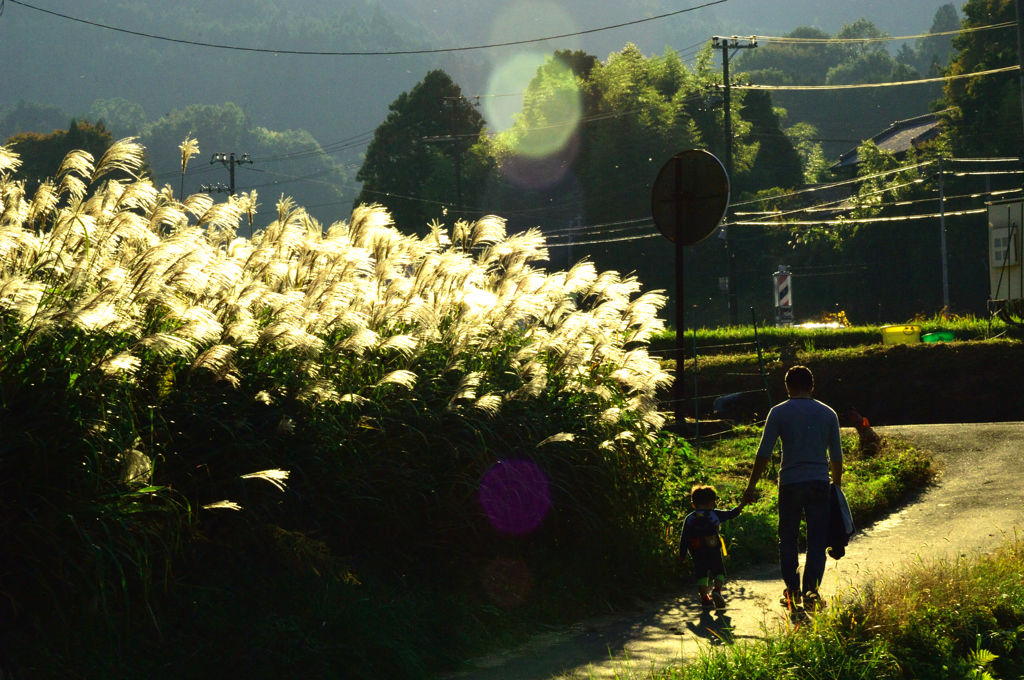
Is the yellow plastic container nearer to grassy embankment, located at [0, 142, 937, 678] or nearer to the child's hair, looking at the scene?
A: grassy embankment, located at [0, 142, 937, 678]

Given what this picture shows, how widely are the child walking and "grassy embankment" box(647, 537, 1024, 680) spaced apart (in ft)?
3.89

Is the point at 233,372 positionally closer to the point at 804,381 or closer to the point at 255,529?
the point at 255,529

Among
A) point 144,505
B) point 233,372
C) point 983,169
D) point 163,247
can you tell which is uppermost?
point 983,169

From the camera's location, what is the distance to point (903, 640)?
502 cm

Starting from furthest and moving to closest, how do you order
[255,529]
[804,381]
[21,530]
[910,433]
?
1. [910,433]
2. [804,381]
3. [255,529]
4. [21,530]

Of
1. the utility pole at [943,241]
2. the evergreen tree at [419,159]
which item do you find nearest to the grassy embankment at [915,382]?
the utility pole at [943,241]

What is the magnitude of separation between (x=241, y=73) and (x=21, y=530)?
18573 centimetres

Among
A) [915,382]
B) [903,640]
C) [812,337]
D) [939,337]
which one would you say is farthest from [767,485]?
[812,337]

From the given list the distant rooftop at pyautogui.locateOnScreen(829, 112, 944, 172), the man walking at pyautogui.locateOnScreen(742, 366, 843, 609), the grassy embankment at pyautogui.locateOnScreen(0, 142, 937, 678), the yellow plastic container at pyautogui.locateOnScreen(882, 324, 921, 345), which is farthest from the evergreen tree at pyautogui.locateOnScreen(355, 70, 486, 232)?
the man walking at pyautogui.locateOnScreen(742, 366, 843, 609)

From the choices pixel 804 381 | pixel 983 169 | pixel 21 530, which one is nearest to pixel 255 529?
pixel 21 530

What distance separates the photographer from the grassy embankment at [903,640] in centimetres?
465

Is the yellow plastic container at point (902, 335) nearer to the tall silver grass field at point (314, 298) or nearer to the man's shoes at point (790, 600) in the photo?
the tall silver grass field at point (314, 298)

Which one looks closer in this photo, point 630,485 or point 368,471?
point 368,471

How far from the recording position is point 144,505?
473 centimetres
